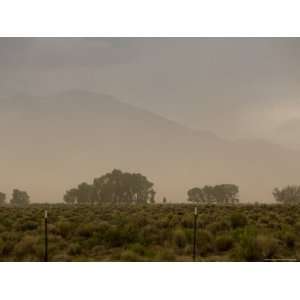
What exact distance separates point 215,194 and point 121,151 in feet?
6.12

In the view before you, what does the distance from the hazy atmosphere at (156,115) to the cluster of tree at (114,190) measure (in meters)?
0.21

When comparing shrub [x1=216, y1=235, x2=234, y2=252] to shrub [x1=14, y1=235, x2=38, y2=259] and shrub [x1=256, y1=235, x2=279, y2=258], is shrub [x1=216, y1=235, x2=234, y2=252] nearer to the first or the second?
shrub [x1=256, y1=235, x2=279, y2=258]

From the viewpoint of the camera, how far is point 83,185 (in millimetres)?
8945

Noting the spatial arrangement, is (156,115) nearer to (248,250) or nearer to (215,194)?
(215,194)

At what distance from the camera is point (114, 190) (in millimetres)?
9023

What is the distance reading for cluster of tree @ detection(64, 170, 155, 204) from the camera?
8.66 metres

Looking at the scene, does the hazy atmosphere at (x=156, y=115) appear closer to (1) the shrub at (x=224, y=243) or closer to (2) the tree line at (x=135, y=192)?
(2) the tree line at (x=135, y=192)

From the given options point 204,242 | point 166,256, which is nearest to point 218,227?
point 204,242

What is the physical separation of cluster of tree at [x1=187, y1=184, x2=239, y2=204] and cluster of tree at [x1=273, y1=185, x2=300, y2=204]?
0.73 meters

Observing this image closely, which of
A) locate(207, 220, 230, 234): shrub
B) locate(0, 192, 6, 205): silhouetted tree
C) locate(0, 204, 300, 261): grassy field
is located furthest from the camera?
locate(207, 220, 230, 234): shrub

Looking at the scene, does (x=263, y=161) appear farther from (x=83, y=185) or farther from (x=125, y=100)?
(x=83, y=185)

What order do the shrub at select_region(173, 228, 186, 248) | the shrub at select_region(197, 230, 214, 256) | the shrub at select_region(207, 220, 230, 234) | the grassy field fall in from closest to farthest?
the grassy field, the shrub at select_region(197, 230, 214, 256), the shrub at select_region(173, 228, 186, 248), the shrub at select_region(207, 220, 230, 234)

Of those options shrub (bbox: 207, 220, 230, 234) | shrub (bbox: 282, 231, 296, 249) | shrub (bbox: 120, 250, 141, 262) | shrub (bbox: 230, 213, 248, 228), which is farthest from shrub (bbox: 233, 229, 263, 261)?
shrub (bbox: 230, 213, 248, 228)
